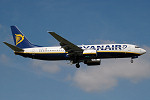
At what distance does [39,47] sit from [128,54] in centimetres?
2263

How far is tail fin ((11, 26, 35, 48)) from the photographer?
7338cm

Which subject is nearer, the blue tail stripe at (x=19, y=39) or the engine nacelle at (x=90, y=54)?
the engine nacelle at (x=90, y=54)

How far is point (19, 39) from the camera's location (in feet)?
245

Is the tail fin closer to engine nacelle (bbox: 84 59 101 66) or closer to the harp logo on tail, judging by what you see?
the harp logo on tail

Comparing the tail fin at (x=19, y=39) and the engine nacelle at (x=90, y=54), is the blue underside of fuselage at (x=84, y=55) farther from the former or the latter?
the tail fin at (x=19, y=39)

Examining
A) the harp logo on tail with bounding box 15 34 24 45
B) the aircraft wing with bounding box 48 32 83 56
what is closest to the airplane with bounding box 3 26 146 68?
the aircraft wing with bounding box 48 32 83 56

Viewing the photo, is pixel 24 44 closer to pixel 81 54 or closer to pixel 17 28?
pixel 17 28

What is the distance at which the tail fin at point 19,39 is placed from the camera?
241 ft

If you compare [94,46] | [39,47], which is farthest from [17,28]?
[94,46]

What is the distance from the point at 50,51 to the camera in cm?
Result: 6881

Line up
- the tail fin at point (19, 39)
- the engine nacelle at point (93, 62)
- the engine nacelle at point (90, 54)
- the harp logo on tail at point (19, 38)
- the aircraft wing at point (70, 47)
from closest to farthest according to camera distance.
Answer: the aircraft wing at point (70, 47)
the engine nacelle at point (90, 54)
the engine nacelle at point (93, 62)
the tail fin at point (19, 39)
the harp logo on tail at point (19, 38)

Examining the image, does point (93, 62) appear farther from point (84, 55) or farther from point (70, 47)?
point (70, 47)

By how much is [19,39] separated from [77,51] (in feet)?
58.6

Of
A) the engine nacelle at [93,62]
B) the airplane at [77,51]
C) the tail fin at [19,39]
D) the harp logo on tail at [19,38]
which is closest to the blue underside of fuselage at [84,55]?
the airplane at [77,51]
